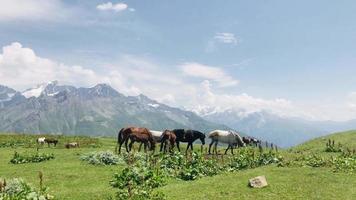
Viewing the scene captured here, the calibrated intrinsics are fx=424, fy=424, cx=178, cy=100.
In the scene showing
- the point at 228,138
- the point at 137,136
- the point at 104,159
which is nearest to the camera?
the point at 104,159

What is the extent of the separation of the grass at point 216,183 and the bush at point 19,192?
3666 millimetres

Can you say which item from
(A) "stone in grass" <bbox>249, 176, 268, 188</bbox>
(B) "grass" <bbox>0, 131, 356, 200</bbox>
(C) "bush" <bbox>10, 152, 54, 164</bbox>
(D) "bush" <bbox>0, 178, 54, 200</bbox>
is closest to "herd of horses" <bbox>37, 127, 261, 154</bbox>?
(C) "bush" <bbox>10, 152, 54, 164</bbox>

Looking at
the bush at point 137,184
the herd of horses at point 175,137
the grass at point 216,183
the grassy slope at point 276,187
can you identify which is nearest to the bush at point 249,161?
the grass at point 216,183

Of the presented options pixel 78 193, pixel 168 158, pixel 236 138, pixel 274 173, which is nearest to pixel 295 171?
pixel 274 173

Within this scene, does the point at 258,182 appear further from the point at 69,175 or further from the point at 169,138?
the point at 169,138

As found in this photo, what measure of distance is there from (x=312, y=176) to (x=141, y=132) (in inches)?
714

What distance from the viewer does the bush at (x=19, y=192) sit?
645 inches

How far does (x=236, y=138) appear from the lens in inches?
1844

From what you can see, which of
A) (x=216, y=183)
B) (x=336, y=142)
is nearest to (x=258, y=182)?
(x=216, y=183)

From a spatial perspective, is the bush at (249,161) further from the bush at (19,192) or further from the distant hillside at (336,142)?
the distant hillside at (336,142)

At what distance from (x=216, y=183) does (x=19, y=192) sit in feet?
39.0

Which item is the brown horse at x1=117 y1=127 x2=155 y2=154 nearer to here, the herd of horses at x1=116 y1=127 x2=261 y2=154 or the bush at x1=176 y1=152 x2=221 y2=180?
the herd of horses at x1=116 y1=127 x2=261 y2=154

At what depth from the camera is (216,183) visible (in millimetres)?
25859

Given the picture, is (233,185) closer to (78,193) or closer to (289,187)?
(289,187)
